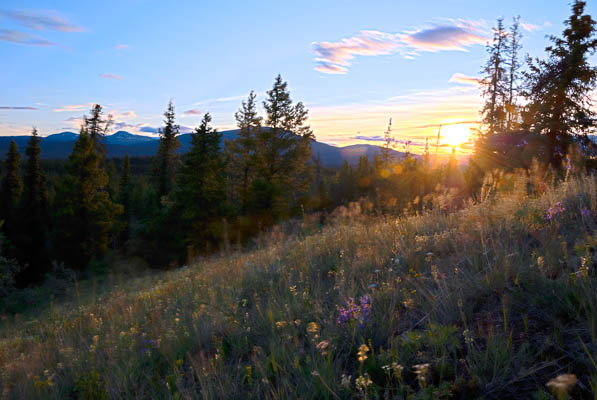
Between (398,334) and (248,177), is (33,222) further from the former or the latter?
(398,334)

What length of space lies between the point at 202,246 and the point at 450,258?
24.2 metres

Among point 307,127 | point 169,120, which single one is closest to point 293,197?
point 307,127

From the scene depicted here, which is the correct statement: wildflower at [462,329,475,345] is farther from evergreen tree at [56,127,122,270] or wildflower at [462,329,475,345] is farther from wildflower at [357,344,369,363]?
evergreen tree at [56,127,122,270]

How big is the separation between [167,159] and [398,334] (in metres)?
39.2

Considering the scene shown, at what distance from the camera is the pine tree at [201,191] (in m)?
25.5

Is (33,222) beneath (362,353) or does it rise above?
beneath

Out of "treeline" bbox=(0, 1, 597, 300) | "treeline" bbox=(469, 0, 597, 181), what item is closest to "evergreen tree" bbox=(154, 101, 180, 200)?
"treeline" bbox=(0, 1, 597, 300)

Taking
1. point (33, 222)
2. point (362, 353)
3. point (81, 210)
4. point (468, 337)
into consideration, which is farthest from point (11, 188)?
point (468, 337)

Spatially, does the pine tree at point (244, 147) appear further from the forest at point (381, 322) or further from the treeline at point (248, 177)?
the forest at point (381, 322)

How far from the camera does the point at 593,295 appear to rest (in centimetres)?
211

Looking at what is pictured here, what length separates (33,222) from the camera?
31844mm

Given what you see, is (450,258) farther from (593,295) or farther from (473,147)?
(473,147)

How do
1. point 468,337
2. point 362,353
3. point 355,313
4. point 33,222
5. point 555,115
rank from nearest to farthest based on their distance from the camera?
point 362,353 < point 468,337 < point 355,313 < point 555,115 < point 33,222

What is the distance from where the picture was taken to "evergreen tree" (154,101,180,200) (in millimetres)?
37188
